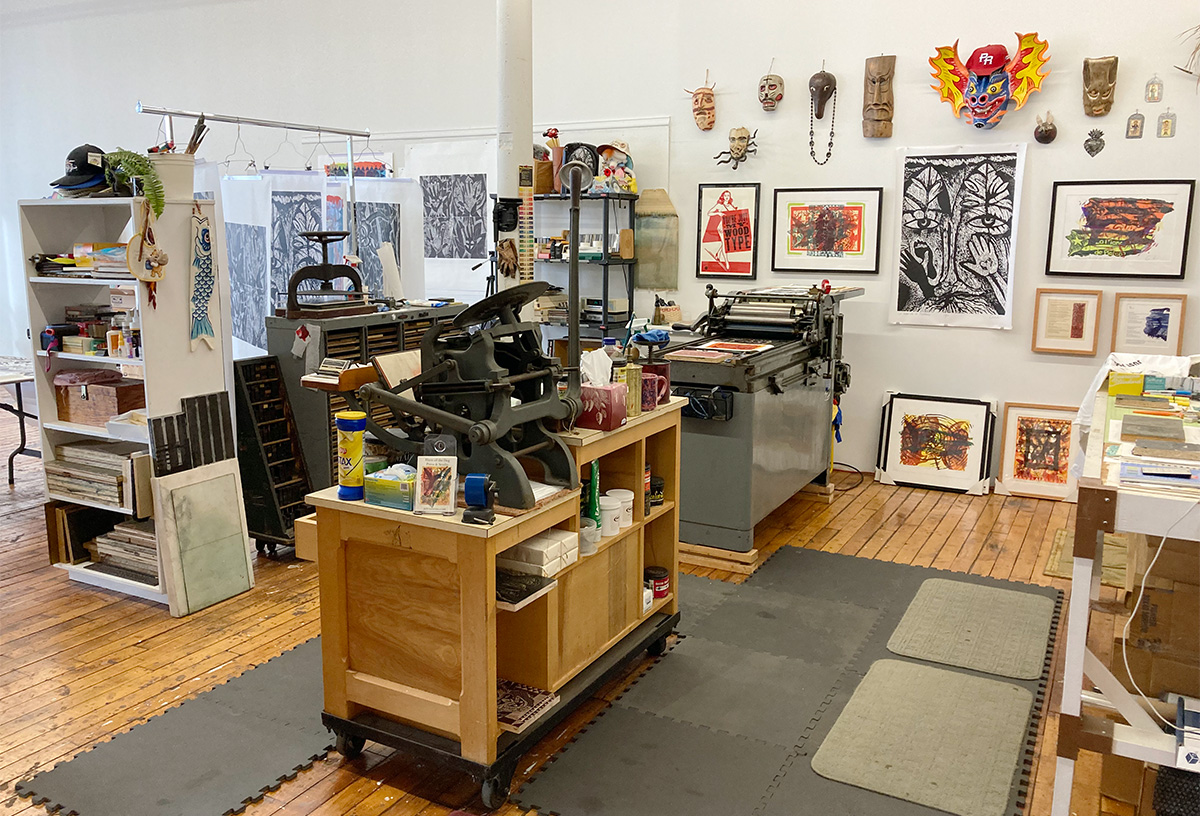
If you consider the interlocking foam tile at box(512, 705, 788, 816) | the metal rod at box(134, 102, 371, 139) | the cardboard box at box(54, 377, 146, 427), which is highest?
the metal rod at box(134, 102, 371, 139)

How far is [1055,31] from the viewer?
5.60 m

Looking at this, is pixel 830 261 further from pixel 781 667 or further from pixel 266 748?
pixel 266 748

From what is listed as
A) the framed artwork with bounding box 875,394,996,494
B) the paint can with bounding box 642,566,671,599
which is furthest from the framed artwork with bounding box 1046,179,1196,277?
the paint can with bounding box 642,566,671,599

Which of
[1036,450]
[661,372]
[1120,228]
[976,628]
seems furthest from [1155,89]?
[661,372]

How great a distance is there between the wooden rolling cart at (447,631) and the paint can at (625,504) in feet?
0.33

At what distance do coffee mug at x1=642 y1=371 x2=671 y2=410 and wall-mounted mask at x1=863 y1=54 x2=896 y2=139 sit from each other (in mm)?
3357

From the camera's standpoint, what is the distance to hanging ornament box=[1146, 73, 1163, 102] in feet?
17.7

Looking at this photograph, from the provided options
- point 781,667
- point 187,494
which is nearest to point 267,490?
point 187,494

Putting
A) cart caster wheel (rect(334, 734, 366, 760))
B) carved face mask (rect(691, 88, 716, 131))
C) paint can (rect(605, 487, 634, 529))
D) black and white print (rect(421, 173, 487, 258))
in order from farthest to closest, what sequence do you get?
1. black and white print (rect(421, 173, 487, 258))
2. carved face mask (rect(691, 88, 716, 131))
3. paint can (rect(605, 487, 634, 529))
4. cart caster wheel (rect(334, 734, 366, 760))

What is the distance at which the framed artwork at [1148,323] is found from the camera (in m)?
5.52

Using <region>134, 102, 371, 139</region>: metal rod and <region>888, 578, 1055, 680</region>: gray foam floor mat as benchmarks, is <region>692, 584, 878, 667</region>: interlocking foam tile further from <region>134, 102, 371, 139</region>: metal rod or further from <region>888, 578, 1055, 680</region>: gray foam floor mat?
<region>134, 102, 371, 139</region>: metal rod

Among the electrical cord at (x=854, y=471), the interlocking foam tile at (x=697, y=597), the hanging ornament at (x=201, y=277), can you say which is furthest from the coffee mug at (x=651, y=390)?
the electrical cord at (x=854, y=471)

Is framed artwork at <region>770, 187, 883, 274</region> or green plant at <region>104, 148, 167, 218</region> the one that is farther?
framed artwork at <region>770, 187, 883, 274</region>

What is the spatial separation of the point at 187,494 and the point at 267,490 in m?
0.59
